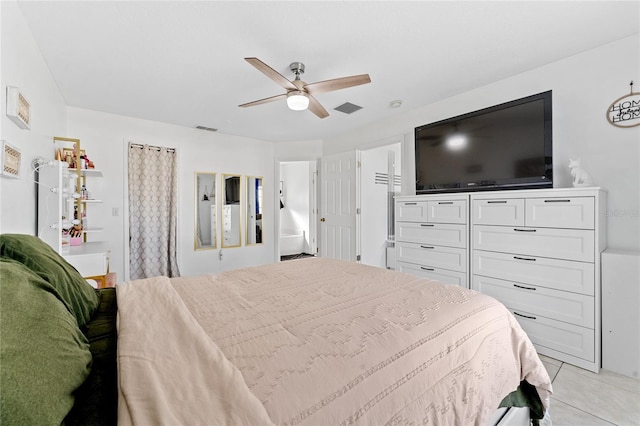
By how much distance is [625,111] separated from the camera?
2.06 metres

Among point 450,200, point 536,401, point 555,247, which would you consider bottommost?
point 536,401

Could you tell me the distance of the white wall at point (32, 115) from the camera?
5.06 ft

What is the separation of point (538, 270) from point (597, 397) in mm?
855

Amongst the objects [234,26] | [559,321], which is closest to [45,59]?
[234,26]

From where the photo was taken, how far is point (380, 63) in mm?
2396

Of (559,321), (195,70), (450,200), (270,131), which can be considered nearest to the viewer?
(559,321)

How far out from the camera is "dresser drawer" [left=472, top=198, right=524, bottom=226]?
2.27m

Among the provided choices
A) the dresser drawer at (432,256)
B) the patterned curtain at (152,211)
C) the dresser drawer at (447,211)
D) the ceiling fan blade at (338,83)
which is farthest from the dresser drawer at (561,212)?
the patterned curtain at (152,211)

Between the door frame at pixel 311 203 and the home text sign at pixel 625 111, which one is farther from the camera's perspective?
the door frame at pixel 311 203

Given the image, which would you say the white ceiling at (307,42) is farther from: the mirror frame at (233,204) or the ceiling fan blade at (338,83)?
the mirror frame at (233,204)

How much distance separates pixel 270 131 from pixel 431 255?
3.11m

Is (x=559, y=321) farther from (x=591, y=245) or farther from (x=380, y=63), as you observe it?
(x=380, y=63)

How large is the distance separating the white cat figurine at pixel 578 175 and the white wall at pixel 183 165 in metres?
4.17

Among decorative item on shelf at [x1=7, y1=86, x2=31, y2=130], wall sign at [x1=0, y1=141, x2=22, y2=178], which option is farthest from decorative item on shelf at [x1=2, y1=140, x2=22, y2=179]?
decorative item on shelf at [x1=7, y1=86, x2=31, y2=130]
